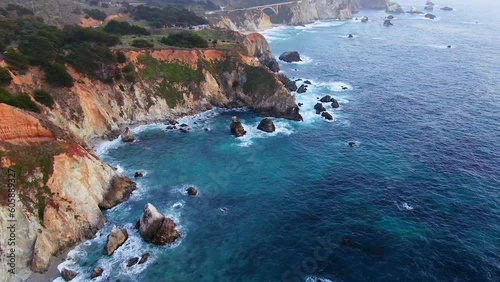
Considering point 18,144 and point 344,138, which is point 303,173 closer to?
point 344,138

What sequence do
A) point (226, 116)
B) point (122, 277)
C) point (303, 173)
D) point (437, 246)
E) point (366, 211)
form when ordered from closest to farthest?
point (122, 277) < point (437, 246) < point (366, 211) < point (303, 173) < point (226, 116)

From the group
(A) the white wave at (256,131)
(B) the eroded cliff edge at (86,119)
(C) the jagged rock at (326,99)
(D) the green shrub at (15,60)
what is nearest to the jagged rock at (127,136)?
(B) the eroded cliff edge at (86,119)

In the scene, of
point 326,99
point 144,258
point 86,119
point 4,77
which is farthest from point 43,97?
point 326,99

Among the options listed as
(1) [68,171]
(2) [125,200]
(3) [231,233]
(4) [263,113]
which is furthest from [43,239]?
(4) [263,113]

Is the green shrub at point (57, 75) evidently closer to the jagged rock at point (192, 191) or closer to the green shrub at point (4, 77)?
the green shrub at point (4, 77)

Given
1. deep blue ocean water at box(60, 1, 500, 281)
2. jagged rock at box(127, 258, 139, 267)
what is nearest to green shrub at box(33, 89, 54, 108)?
deep blue ocean water at box(60, 1, 500, 281)
